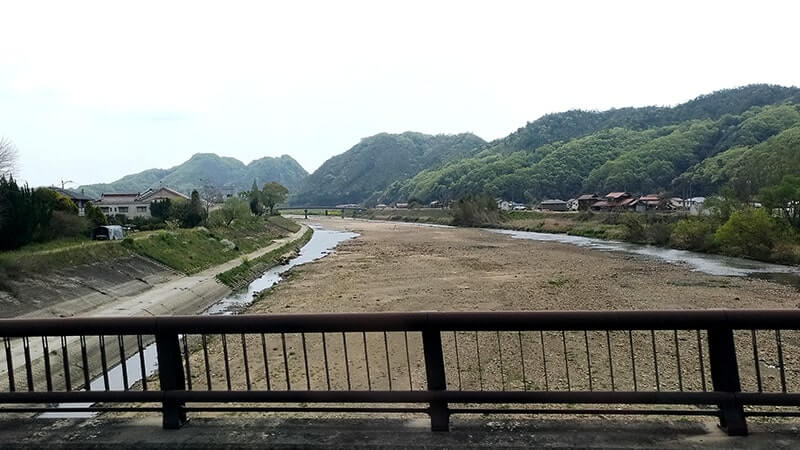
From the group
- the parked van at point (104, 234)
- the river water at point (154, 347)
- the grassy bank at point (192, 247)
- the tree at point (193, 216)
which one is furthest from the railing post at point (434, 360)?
the tree at point (193, 216)

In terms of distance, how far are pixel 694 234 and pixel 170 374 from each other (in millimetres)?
52308

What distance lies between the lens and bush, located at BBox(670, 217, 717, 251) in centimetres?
4584

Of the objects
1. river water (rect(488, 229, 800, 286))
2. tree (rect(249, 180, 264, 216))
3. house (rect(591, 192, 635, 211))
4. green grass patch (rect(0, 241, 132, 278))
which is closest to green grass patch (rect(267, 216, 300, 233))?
tree (rect(249, 180, 264, 216))

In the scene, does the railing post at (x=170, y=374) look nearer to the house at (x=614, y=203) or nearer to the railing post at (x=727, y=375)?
the railing post at (x=727, y=375)

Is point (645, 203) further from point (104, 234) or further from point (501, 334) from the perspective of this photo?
point (501, 334)

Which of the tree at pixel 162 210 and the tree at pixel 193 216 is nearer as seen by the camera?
the tree at pixel 193 216

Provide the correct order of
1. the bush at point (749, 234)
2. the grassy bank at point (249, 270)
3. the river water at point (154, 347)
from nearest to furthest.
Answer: the river water at point (154, 347) < the grassy bank at point (249, 270) < the bush at point (749, 234)

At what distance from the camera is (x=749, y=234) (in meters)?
40.1

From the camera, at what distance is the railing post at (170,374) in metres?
4.41

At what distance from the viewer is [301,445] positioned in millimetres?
3973

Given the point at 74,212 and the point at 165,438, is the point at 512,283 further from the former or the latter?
the point at 74,212

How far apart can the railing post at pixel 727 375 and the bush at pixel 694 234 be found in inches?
1877

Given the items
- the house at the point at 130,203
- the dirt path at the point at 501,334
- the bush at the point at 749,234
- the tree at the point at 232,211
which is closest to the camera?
the dirt path at the point at 501,334

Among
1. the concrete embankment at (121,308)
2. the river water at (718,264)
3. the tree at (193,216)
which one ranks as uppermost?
the tree at (193,216)
